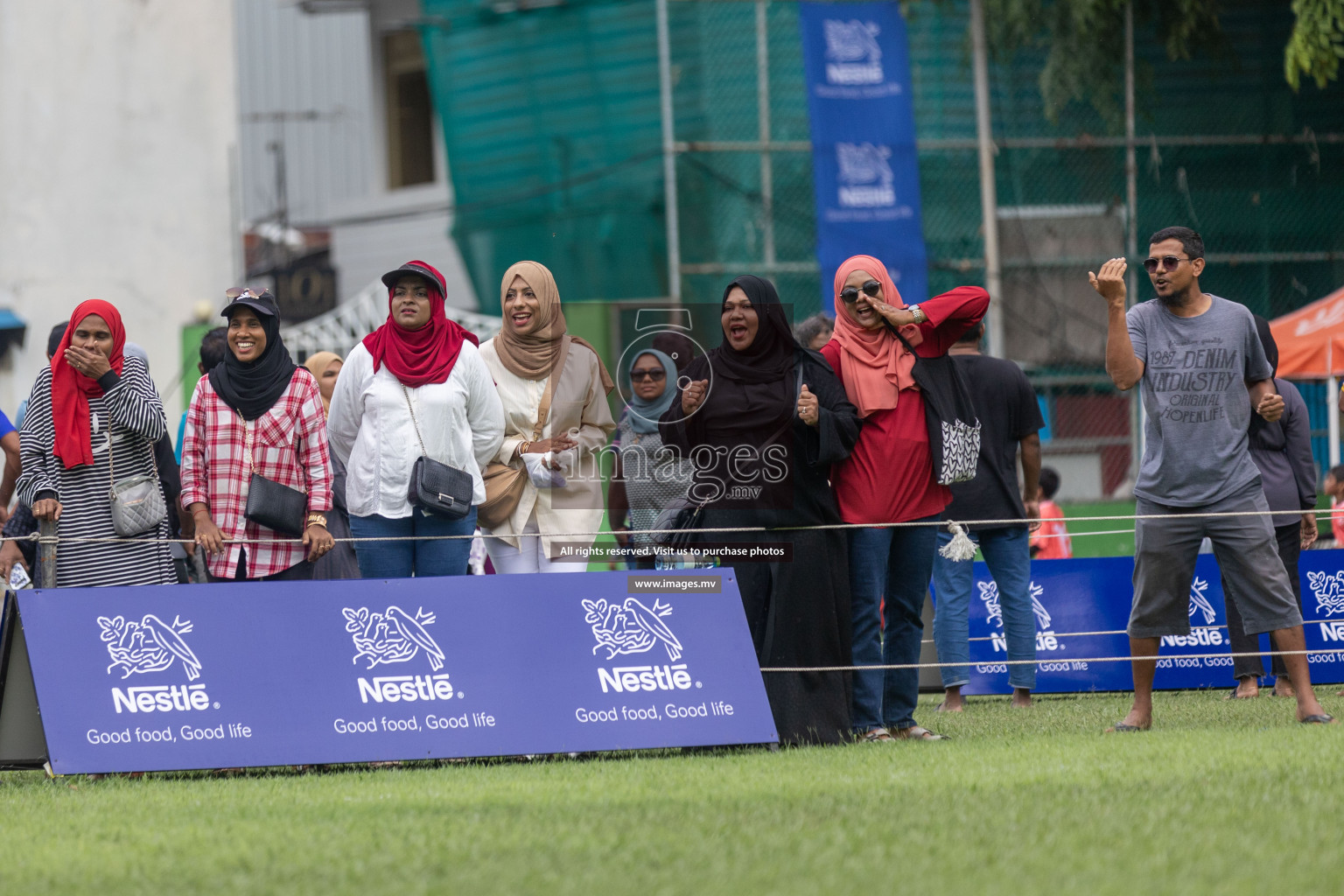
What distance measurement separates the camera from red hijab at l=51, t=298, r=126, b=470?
7008 millimetres

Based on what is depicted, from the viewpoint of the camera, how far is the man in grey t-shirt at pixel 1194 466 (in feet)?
23.1

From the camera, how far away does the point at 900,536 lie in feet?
23.5

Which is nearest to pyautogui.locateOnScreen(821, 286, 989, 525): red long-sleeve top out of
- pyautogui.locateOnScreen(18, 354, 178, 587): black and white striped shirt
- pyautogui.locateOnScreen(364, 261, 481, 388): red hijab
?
pyautogui.locateOnScreen(364, 261, 481, 388): red hijab

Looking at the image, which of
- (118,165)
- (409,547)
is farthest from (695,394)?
(118,165)

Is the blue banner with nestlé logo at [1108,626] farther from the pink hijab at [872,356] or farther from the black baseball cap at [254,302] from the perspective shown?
the black baseball cap at [254,302]

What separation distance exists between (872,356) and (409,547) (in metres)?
2.11

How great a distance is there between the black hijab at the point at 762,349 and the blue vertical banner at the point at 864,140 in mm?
8861

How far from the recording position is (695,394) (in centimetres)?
699

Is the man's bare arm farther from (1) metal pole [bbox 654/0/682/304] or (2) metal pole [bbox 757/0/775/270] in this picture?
(2) metal pole [bbox 757/0/775/270]

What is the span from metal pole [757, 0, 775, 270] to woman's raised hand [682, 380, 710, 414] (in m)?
9.14

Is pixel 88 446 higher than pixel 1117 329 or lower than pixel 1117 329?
lower

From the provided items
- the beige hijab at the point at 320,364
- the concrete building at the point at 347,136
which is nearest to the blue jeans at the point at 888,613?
the beige hijab at the point at 320,364

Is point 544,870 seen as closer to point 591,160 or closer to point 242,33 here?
point 591,160

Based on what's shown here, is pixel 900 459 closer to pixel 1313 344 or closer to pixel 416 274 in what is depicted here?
pixel 416 274
